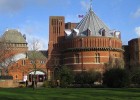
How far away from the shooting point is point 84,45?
91.9 meters

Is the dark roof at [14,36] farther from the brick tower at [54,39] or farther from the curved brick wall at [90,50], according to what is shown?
the curved brick wall at [90,50]

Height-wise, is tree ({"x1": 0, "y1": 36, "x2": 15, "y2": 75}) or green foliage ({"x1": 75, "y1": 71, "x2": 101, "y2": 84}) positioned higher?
tree ({"x1": 0, "y1": 36, "x2": 15, "y2": 75})

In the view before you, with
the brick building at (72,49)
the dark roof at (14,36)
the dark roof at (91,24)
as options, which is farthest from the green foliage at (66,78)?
the dark roof at (14,36)

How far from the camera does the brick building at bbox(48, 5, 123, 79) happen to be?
91812 millimetres

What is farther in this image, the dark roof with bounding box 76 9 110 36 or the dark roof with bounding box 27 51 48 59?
the dark roof with bounding box 27 51 48 59

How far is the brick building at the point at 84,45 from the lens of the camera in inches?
3615

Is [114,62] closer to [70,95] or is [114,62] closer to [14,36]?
[14,36]

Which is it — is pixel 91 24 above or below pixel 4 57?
above

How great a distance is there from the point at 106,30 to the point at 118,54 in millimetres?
8309

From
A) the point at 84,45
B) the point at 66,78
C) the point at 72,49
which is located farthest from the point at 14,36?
the point at 66,78

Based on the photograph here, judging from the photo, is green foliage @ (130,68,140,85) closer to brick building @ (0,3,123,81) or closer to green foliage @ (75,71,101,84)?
green foliage @ (75,71,101,84)

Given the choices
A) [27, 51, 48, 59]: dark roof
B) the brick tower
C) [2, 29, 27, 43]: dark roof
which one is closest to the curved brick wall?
the brick tower

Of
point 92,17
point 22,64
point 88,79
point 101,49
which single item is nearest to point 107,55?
point 101,49

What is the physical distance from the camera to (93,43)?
91875 mm
